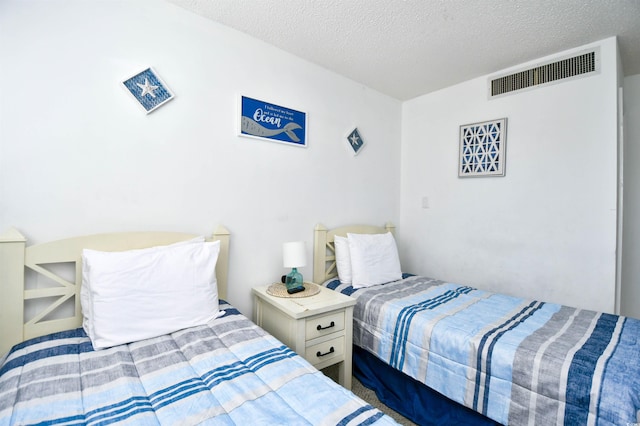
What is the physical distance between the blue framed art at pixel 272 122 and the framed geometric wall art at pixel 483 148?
1491mm

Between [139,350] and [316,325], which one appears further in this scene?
[316,325]

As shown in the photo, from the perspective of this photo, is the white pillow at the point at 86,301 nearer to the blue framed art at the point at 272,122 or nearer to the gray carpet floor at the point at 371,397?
the blue framed art at the point at 272,122

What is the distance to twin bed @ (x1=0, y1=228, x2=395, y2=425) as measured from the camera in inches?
34.0

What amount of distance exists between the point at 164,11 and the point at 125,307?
64.2 inches

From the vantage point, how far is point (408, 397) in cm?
174

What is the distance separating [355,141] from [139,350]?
2.18 meters

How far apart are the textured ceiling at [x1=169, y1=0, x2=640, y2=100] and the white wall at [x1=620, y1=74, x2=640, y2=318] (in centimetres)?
34

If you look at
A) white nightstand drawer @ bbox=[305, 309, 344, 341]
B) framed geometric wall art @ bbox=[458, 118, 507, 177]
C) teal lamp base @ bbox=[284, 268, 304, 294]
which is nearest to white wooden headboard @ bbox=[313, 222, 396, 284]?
teal lamp base @ bbox=[284, 268, 304, 294]

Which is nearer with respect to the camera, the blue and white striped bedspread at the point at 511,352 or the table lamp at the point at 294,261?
the blue and white striped bedspread at the point at 511,352

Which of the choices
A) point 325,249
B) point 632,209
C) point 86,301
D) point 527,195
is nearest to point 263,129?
point 325,249

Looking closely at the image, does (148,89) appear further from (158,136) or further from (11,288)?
(11,288)

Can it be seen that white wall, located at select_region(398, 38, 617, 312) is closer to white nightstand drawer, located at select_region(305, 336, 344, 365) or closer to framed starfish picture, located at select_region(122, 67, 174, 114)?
white nightstand drawer, located at select_region(305, 336, 344, 365)

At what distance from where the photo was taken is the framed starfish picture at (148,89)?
1.57 meters

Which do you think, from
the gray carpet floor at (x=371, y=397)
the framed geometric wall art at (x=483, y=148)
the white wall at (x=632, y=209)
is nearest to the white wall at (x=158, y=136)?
the gray carpet floor at (x=371, y=397)
